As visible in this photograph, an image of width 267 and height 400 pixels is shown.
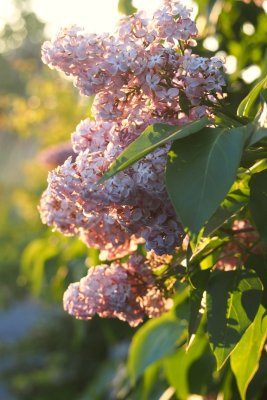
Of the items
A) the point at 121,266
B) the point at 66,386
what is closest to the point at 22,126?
the point at 66,386

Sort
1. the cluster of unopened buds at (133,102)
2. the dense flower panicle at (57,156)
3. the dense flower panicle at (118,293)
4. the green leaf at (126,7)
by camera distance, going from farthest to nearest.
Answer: the dense flower panicle at (57,156), the green leaf at (126,7), the dense flower panicle at (118,293), the cluster of unopened buds at (133,102)

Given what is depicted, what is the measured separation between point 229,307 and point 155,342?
3.11 feet

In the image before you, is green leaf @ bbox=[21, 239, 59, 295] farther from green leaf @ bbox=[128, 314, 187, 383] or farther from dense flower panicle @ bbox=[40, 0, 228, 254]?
dense flower panicle @ bbox=[40, 0, 228, 254]

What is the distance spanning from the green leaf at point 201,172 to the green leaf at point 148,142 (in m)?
0.02

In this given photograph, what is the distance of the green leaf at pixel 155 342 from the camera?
2.15 m

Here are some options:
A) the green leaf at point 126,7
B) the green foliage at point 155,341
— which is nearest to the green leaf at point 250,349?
the green foliage at point 155,341

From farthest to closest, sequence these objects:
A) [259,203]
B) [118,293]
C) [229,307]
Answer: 1. [118,293]
2. [229,307]
3. [259,203]

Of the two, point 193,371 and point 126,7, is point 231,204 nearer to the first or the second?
point 193,371

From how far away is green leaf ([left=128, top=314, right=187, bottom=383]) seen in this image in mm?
2152

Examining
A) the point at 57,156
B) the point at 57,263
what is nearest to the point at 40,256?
the point at 57,263

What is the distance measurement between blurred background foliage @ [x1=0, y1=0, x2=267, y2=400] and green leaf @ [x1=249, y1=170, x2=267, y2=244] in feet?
1.74

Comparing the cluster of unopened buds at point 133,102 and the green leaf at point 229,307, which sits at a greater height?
the cluster of unopened buds at point 133,102

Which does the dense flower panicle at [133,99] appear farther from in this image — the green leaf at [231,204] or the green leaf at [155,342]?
the green leaf at [155,342]

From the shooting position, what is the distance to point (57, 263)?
3264 mm
